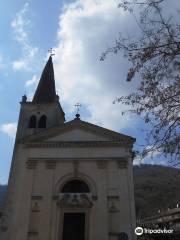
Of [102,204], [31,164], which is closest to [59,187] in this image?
[31,164]

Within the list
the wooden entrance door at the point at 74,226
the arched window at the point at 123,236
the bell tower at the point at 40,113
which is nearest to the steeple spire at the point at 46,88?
the bell tower at the point at 40,113

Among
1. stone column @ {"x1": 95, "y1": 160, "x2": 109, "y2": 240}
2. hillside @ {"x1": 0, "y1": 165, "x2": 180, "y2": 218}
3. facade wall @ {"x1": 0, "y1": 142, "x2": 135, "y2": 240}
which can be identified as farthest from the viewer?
hillside @ {"x1": 0, "y1": 165, "x2": 180, "y2": 218}

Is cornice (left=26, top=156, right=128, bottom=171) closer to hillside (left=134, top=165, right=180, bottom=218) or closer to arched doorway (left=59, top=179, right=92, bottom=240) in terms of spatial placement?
arched doorway (left=59, top=179, right=92, bottom=240)

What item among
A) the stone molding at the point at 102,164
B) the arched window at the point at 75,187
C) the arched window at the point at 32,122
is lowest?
the arched window at the point at 75,187

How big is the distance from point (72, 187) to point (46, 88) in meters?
11.6

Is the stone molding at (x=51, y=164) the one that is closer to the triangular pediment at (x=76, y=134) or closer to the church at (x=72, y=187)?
the church at (x=72, y=187)

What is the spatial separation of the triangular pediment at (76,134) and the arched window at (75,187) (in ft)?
9.21

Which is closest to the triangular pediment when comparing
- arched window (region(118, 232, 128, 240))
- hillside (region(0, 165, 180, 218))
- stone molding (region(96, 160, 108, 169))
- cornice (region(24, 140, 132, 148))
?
cornice (region(24, 140, 132, 148))

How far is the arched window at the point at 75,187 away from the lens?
21672 millimetres

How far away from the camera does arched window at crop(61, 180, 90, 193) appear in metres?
21.7

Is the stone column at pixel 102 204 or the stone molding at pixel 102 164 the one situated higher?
the stone molding at pixel 102 164

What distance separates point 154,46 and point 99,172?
15621mm

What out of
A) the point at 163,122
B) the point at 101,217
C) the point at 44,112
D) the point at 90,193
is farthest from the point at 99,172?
the point at 163,122

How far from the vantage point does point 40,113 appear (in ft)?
91.0
